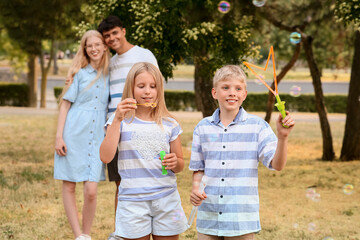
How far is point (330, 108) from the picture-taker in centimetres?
2502

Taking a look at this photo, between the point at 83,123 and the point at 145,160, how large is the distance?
1382 millimetres

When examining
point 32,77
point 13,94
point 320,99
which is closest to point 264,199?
point 320,99

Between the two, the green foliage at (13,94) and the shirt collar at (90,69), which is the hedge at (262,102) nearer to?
the green foliage at (13,94)

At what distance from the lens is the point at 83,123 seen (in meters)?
4.34

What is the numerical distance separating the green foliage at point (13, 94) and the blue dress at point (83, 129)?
2336 centimetres

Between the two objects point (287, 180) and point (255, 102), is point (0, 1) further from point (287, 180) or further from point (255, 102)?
point (255, 102)

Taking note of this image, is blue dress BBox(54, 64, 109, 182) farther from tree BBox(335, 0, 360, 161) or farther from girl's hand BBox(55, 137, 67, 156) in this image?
tree BBox(335, 0, 360, 161)

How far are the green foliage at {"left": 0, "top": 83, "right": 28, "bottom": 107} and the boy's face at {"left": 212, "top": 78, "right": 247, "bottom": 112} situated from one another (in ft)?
82.4

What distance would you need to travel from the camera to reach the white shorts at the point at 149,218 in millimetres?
2982

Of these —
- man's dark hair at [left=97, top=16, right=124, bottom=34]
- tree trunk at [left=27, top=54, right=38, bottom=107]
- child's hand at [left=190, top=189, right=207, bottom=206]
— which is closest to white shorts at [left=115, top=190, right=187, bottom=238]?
child's hand at [left=190, top=189, right=207, bottom=206]

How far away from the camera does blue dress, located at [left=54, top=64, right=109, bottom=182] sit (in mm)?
4332

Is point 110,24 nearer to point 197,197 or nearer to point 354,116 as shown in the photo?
point 197,197

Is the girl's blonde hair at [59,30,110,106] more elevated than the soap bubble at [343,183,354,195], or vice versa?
the girl's blonde hair at [59,30,110,106]

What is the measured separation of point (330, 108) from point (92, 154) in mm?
22031
